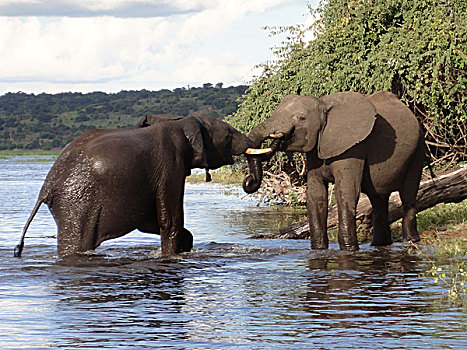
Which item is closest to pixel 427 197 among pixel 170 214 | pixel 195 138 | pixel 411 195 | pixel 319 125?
pixel 411 195

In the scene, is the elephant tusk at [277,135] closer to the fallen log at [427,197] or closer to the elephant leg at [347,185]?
the elephant leg at [347,185]

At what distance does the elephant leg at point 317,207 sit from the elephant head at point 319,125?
45cm

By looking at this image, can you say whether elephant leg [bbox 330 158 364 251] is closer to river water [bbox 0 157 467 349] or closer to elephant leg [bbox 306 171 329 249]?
elephant leg [bbox 306 171 329 249]

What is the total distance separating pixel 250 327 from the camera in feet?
24.7

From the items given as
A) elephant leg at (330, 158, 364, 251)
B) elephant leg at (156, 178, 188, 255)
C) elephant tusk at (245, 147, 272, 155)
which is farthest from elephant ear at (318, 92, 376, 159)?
elephant leg at (156, 178, 188, 255)

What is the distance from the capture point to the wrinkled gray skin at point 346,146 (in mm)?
11375

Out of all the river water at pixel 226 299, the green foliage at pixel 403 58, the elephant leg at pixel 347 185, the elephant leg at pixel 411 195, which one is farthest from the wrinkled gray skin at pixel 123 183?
the green foliage at pixel 403 58

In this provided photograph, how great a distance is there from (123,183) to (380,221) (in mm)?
3825

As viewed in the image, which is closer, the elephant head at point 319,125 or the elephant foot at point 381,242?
the elephant head at point 319,125

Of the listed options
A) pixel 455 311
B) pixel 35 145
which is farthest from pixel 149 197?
pixel 35 145

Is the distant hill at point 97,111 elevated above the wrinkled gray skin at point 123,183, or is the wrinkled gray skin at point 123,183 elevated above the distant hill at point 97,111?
the distant hill at point 97,111

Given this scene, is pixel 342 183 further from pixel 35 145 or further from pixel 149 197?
pixel 35 145

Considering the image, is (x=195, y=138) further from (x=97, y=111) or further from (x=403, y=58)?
(x=97, y=111)

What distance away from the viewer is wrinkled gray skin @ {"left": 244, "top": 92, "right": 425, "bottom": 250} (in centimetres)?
1138
